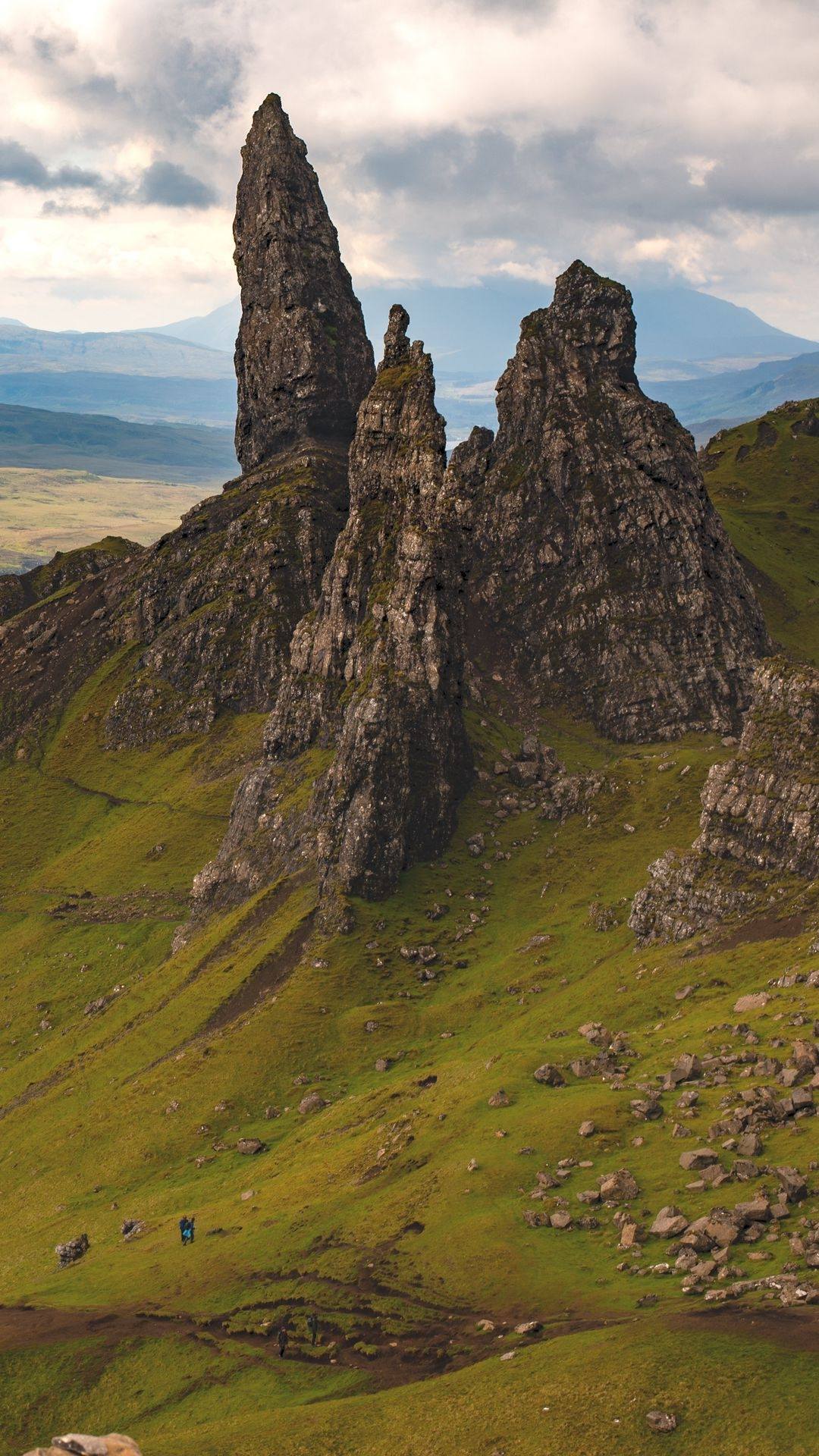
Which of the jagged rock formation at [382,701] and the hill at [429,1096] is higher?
the jagged rock formation at [382,701]

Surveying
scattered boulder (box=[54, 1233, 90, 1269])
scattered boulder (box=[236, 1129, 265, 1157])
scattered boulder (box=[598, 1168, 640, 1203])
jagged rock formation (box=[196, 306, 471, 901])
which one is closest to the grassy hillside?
scattered boulder (box=[598, 1168, 640, 1203])

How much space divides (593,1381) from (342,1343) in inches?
891

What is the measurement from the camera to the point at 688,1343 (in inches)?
2456

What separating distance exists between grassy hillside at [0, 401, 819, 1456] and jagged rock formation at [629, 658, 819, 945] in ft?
11.6

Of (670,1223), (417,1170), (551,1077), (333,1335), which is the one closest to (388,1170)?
(417,1170)

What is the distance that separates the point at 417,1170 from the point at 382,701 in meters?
79.3

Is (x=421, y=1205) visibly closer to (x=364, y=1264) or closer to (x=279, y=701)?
(x=364, y=1264)

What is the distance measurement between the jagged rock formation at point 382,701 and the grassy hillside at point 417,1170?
20.1ft

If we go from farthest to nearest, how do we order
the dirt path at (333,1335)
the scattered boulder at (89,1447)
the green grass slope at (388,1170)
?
1. the dirt path at (333,1335)
2. the green grass slope at (388,1170)
3. the scattered boulder at (89,1447)

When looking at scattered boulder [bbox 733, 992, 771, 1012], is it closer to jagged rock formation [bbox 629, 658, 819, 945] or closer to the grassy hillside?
the grassy hillside

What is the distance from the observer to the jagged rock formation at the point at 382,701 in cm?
16562

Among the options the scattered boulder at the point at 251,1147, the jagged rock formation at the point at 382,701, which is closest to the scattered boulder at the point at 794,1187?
the scattered boulder at the point at 251,1147

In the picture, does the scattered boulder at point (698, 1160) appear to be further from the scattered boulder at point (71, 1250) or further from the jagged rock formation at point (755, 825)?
the scattered boulder at point (71, 1250)

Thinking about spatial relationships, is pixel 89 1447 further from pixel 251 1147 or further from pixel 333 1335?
pixel 251 1147
